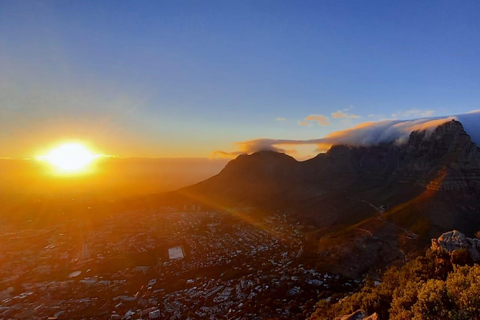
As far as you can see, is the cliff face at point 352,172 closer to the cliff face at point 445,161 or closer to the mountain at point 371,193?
the cliff face at point 445,161

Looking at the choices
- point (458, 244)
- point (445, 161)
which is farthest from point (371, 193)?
point (458, 244)

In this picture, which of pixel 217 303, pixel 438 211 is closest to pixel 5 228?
pixel 217 303

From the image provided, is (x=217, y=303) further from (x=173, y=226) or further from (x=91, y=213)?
(x=91, y=213)

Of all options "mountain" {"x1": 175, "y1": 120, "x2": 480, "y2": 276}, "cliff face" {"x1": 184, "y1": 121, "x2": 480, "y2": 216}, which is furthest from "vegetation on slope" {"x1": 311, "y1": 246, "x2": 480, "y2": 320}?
"cliff face" {"x1": 184, "y1": 121, "x2": 480, "y2": 216}

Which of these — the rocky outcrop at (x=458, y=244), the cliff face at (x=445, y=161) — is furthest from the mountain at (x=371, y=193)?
the rocky outcrop at (x=458, y=244)

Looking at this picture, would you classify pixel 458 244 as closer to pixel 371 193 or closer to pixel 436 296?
pixel 436 296

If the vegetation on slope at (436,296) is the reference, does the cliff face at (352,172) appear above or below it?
below
